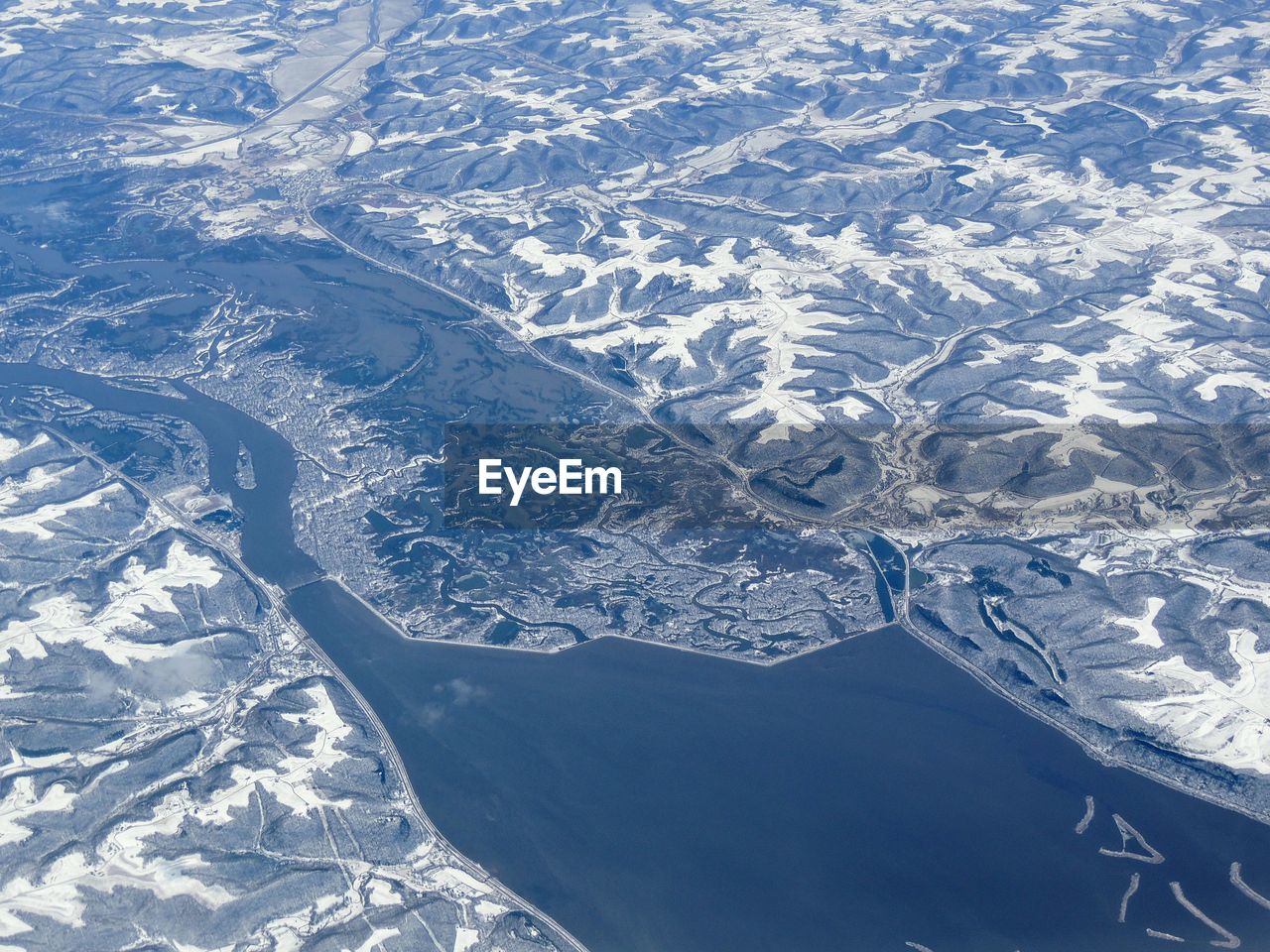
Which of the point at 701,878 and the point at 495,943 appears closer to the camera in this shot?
the point at 495,943

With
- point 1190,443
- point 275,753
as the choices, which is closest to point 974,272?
point 1190,443

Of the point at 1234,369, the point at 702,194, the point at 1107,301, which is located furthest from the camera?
the point at 702,194

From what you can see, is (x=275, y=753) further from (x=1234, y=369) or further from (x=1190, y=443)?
(x=1234, y=369)

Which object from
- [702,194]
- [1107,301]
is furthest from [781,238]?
[1107,301]

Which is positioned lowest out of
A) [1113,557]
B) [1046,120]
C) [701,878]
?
[701,878]

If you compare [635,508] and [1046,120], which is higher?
[1046,120]

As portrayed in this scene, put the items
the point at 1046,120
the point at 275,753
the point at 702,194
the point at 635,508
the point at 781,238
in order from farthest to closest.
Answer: the point at 1046,120 → the point at 702,194 → the point at 781,238 → the point at 635,508 → the point at 275,753

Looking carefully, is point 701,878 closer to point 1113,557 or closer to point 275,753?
point 275,753
